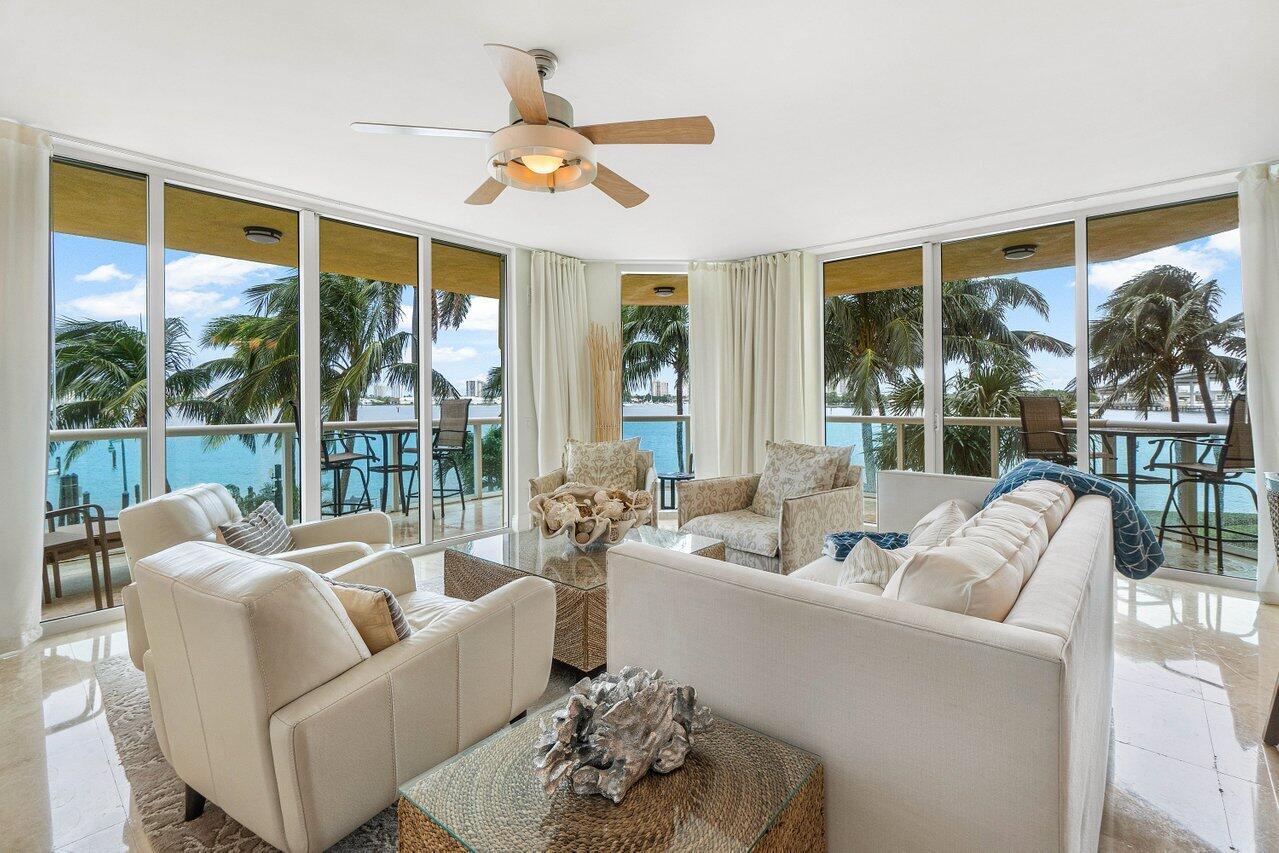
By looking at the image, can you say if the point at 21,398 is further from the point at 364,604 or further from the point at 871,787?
the point at 871,787

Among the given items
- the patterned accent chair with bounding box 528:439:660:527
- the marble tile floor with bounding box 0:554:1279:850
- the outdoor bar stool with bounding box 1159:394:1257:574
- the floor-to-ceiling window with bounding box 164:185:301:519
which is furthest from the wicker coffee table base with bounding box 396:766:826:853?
the outdoor bar stool with bounding box 1159:394:1257:574

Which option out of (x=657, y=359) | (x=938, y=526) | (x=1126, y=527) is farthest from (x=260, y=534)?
(x=657, y=359)

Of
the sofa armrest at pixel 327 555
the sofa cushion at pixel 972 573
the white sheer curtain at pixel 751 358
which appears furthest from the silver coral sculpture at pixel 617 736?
the white sheer curtain at pixel 751 358

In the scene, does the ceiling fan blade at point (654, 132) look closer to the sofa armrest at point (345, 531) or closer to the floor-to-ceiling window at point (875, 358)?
the sofa armrest at point (345, 531)

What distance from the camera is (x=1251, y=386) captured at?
3.30m

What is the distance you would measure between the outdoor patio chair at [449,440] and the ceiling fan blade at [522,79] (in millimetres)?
2909

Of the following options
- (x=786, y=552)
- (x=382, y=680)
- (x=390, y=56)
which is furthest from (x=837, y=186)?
(x=382, y=680)

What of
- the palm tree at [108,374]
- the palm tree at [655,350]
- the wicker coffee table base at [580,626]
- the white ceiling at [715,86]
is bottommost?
the wicker coffee table base at [580,626]

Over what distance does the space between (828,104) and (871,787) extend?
8.25 ft

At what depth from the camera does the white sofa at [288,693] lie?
1.26 m

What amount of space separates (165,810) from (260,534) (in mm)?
934

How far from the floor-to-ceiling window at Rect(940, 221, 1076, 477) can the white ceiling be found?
1.96 feet

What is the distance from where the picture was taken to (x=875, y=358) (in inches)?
193

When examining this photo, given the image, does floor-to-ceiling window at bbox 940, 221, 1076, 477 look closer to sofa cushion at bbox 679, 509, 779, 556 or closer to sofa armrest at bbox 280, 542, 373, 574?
sofa cushion at bbox 679, 509, 779, 556
